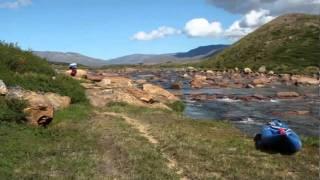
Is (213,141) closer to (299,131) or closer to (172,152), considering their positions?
(172,152)

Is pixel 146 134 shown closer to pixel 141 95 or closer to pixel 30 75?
pixel 30 75

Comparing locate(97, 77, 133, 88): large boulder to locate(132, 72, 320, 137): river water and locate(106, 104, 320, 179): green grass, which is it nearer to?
locate(132, 72, 320, 137): river water

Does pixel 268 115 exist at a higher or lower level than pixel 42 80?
lower

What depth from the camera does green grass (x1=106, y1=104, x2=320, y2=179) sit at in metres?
20.4

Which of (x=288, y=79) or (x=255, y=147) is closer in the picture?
(x=255, y=147)

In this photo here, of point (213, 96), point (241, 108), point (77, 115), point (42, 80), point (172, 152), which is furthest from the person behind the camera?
point (213, 96)

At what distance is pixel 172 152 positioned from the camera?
23.7 meters

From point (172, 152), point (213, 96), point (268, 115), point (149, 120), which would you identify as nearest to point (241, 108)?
point (268, 115)

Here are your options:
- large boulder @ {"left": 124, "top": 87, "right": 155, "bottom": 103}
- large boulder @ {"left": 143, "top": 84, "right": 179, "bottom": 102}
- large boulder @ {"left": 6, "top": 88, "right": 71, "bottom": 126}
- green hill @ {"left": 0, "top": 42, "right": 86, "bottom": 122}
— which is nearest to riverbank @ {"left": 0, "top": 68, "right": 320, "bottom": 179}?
large boulder @ {"left": 6, "top": 88, "right": 71, "bottom": 126}

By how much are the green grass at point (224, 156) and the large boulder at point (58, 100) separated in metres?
6.29

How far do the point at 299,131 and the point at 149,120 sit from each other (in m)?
12.7

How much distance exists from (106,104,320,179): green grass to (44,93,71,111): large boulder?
6286 mm

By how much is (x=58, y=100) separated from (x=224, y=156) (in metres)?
15.6

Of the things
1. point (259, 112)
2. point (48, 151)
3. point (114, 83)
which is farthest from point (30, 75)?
point (259, 112)
